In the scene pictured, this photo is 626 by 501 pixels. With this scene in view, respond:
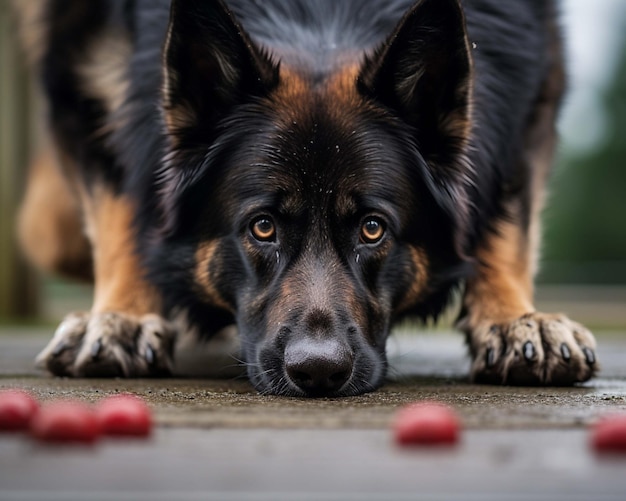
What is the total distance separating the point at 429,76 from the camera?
3326 millimetres

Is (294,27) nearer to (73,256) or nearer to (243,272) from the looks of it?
(243,272)

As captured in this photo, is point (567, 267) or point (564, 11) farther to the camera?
point (567, 267)

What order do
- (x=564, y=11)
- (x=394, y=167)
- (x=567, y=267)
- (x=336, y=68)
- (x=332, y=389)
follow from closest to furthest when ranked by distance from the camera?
(x=332, y=389) < (x=394, y=167) < (x=336, y=68) < (x=564, y=11) < (x=567, y=267)

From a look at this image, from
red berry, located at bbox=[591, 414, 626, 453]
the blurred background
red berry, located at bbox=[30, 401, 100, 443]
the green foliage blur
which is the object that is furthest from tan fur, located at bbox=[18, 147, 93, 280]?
the green foliage blur

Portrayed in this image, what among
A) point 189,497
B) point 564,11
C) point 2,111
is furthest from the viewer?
point 2,111

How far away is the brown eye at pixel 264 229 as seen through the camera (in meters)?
3.12

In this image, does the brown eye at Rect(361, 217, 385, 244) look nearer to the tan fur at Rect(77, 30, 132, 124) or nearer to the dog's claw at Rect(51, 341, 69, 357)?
the dog's claw at Rect(51, 341, 69, 357)

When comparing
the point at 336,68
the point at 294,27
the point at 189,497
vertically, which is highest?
the point at 294,27

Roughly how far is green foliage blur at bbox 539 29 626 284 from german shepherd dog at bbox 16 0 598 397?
14304mm

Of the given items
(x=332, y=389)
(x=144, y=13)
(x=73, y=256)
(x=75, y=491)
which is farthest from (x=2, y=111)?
(x=75, y=491)

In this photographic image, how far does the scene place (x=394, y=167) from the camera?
128 inches

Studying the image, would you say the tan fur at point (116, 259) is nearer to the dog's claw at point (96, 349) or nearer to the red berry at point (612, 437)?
the dog's claw at point (96, 349)

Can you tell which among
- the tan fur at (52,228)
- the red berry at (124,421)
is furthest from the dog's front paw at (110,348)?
the tan fur at (52,228)

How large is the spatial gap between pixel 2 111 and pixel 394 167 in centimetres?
668
